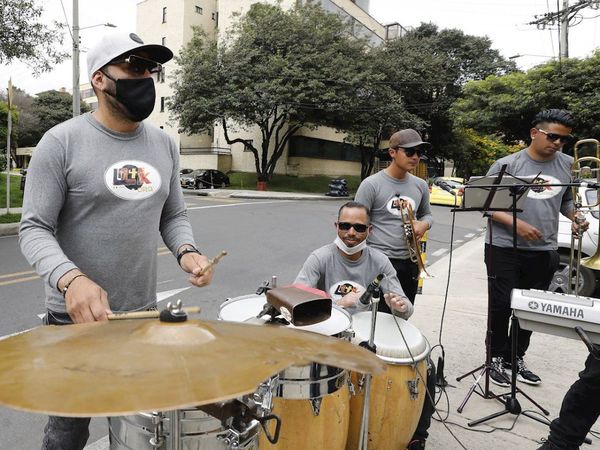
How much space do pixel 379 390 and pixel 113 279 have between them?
4.70ft

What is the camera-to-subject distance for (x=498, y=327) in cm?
394

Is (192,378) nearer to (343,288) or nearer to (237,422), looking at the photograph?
(237,422)

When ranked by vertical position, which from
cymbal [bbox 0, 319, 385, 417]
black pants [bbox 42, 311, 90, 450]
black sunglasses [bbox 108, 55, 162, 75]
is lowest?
black pants [bbox 42, 311, 90, 450]

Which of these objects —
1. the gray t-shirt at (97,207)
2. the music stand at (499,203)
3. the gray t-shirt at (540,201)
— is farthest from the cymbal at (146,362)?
the gray t-shirt at (540,201)

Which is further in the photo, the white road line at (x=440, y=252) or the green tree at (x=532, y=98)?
the green tree at (x=532, y=98)

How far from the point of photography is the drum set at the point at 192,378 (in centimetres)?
86

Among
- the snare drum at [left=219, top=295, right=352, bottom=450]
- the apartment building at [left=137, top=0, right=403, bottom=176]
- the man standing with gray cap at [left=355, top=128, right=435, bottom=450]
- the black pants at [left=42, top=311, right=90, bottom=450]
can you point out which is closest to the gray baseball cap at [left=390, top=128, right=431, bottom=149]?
the man standing with gray cap at [left=355, top=128, right=435, bottom=450]

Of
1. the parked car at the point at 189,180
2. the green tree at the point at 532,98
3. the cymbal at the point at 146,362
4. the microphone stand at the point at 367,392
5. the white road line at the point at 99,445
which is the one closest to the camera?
the cymbal at the point at 146,362

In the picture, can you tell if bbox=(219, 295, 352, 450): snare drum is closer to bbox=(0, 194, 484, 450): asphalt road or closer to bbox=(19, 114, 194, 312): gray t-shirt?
bbox=(19, 114, 194, 312): gray t-shirt

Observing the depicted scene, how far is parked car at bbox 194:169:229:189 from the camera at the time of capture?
28.0 meters

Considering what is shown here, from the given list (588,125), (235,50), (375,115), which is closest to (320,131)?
(375,115)

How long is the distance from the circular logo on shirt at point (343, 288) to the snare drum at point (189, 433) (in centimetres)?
178

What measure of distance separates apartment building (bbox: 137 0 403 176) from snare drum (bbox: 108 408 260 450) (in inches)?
1324

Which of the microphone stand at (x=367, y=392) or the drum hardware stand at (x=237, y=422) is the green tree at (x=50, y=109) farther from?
the drum hardware stand at (x=237, y=422)
